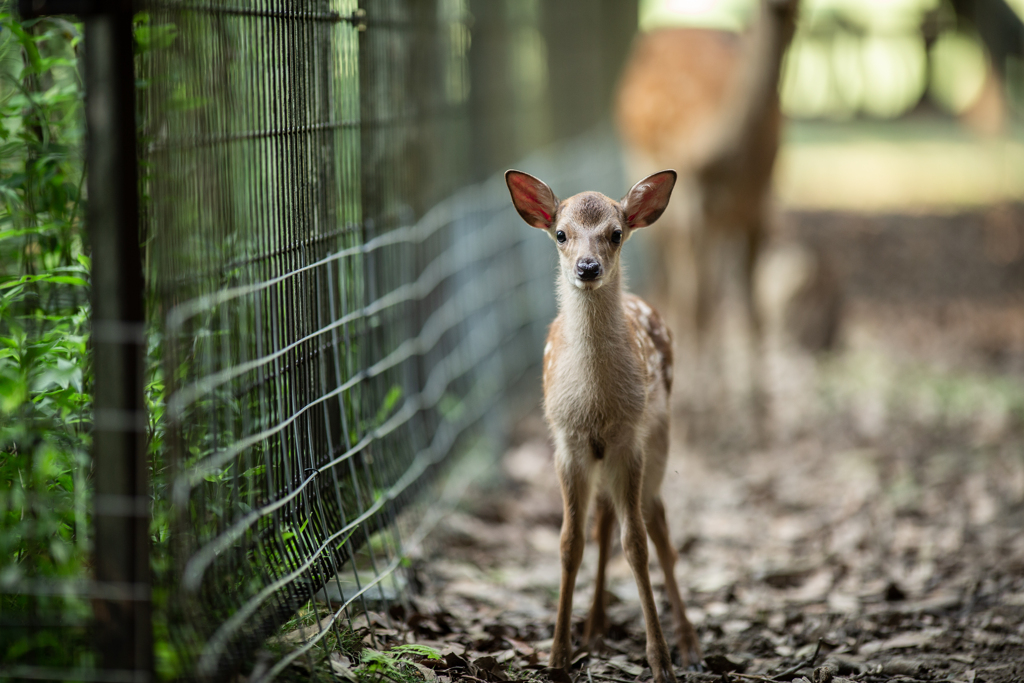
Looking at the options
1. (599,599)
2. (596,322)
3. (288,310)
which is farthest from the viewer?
(599,599)

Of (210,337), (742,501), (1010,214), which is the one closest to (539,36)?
(742,501)

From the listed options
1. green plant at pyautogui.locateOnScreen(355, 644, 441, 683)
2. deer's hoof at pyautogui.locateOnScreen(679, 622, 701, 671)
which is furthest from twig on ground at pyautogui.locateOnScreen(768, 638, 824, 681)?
green plant at pyautogui.locateOnScreen(355, 644, 441, 683)

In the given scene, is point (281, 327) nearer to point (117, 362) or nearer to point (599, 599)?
point (117, 362)

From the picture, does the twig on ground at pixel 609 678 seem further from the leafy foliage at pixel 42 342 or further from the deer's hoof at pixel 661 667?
the leafy foliage at pixel 42 342

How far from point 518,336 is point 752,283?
179 cm

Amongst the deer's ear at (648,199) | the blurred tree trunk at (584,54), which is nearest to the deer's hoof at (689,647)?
the deer's ear at (648,199)

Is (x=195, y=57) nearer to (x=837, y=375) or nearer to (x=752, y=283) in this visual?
(x=752, y=283)

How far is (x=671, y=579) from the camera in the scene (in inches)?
148

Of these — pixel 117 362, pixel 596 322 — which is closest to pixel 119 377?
pixel 117 362

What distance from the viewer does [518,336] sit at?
7.71m

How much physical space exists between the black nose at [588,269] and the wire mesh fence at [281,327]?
0.95 meters

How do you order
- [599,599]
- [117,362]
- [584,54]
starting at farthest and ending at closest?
[584,54]
[599,599]
[117,362]

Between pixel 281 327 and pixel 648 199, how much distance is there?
1331 millimetres

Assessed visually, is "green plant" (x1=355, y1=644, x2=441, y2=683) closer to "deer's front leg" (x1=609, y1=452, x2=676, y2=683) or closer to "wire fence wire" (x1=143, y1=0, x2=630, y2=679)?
"wire fence wire" (x1=143, y1=0, x2=630, y2=679)
